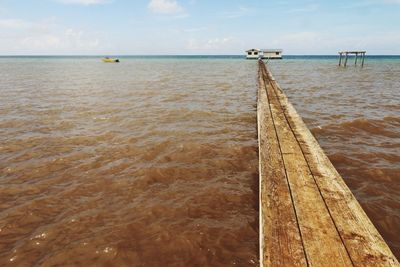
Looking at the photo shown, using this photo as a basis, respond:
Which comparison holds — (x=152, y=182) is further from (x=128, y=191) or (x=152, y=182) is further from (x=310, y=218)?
(x=310, y=218)

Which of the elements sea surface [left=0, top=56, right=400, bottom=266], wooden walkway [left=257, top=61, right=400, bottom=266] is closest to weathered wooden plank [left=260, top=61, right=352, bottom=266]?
wooden walkway [left=257, top=61, right=400, bottom=266]

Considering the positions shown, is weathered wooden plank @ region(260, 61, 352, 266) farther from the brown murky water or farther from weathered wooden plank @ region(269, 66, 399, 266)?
the brown murky water

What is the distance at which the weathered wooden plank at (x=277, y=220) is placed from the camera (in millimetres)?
2408

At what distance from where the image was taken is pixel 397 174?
199 inches

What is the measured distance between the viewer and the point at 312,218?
2.96m

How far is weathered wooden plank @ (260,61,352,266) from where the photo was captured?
2.38m

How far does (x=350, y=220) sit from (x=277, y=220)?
820mm

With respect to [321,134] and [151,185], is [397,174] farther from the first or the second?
[151,185]

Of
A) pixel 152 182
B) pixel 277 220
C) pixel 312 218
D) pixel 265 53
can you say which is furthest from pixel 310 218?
pixel 265 53

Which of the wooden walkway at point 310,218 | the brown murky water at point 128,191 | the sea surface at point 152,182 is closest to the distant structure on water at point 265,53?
the sea surface at point 152,182

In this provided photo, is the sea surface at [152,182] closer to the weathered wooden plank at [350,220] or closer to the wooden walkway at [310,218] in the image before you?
the wooden walkway at [310,218]

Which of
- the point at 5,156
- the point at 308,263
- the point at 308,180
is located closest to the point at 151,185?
the point at 308,180

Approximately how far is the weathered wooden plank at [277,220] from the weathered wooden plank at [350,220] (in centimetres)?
47

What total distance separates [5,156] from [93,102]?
6713 mm
